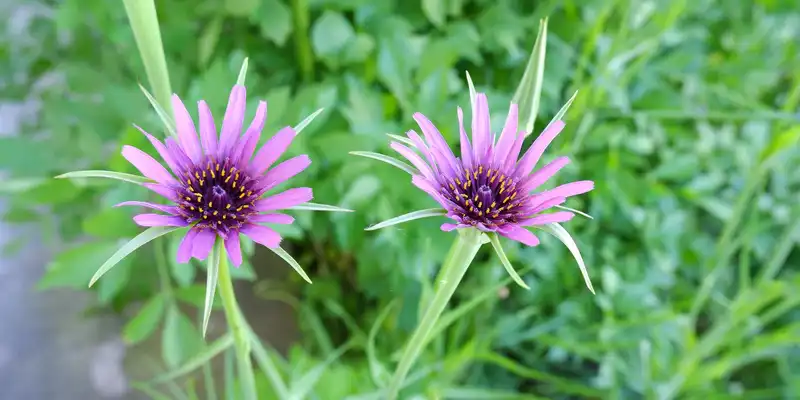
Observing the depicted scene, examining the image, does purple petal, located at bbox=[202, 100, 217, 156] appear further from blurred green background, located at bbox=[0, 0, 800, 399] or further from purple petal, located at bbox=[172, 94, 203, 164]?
blurred green background, located at bbox=[0, 0, 800, 399]

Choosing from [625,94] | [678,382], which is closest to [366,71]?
[625,94]

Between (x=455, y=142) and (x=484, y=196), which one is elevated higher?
(x=455, y=142)

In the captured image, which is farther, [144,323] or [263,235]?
[144,323]

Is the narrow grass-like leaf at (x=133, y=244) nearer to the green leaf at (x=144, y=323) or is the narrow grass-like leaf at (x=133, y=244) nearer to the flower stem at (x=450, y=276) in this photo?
the flower stem at (x=450, y=276)

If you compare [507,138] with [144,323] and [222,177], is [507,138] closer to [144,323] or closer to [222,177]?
[222,177]

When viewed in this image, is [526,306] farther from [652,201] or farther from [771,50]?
[771,50]

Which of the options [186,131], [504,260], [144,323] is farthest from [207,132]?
[144,323]

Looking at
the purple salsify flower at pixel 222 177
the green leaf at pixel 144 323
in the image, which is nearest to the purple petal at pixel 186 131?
the purple salsify flower at pixel 222 177
